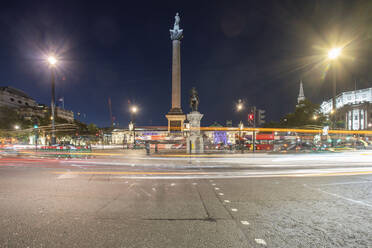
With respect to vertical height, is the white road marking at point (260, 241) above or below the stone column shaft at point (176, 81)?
below

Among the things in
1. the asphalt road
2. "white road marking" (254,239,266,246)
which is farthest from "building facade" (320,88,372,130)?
"white road marking" (254,239,266,246)

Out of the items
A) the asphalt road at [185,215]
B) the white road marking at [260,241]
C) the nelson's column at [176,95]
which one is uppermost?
the nelson's column at [176,95]

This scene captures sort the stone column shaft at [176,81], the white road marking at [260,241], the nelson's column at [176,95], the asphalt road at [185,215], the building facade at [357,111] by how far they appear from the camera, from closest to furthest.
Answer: the white road marking at [260,241] → the asphalt road at [185,215] → the nelson's column at [176,95] → the stone column shaft at [176,81] → the building facade at [357,111]

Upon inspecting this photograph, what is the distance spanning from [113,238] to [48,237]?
1155 millimetres

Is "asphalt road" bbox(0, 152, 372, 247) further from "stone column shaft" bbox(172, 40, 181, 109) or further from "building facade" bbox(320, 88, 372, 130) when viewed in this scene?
"building facade" bbox(320, 88, 372, 130)

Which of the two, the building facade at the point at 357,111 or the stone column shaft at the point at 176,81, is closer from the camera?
the stone column shaft at the point at 176,81

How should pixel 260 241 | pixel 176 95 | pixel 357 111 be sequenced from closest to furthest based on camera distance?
pixel 260 241, pixel 176 95, pixel 357 111

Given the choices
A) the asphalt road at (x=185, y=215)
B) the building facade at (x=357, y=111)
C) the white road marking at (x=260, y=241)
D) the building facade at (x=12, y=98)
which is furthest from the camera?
the building facade at (x=12, y=98)

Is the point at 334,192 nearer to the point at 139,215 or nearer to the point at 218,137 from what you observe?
the point at 139,215

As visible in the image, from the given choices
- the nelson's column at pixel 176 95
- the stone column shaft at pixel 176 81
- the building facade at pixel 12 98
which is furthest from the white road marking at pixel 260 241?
the building facade at pixel 12 98

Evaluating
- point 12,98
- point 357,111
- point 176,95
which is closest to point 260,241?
point 176,95

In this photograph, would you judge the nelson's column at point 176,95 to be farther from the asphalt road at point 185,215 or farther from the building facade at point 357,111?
the building facade at point 357,111

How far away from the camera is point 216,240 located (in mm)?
3240

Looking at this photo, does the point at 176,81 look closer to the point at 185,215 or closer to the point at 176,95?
the point at 176,95
